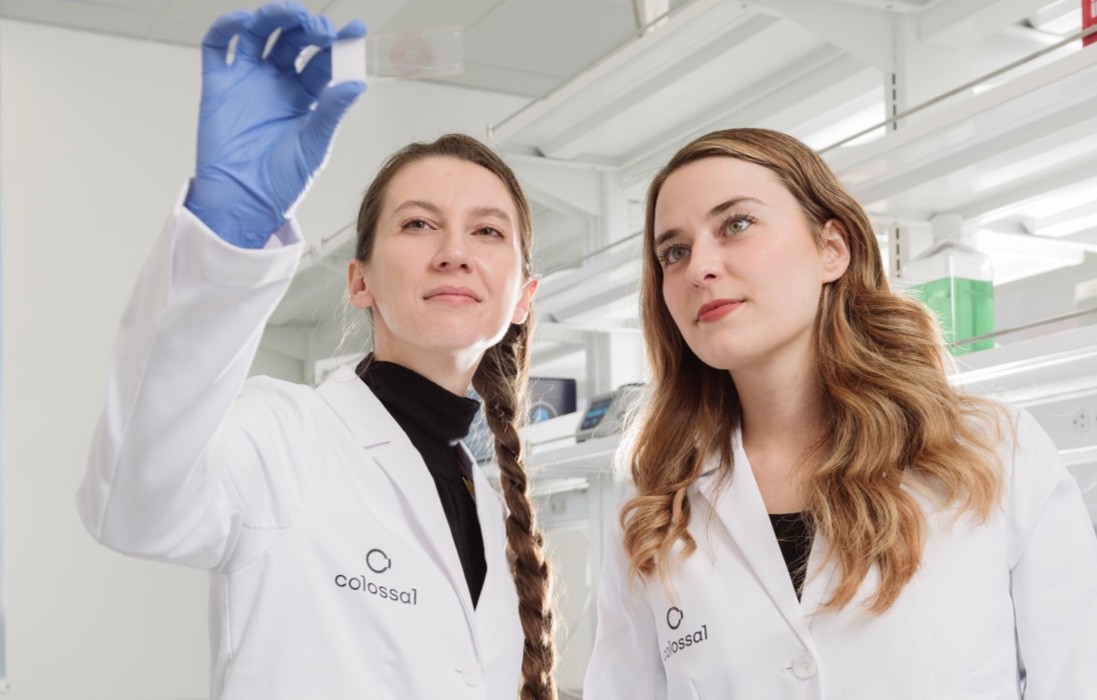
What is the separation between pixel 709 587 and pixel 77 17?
328 cm

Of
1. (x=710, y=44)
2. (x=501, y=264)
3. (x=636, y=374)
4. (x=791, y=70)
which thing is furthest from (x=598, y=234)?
(x=501, y=264)

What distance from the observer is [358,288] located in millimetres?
1540

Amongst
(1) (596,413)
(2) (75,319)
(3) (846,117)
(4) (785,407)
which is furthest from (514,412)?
(2) (75,319)

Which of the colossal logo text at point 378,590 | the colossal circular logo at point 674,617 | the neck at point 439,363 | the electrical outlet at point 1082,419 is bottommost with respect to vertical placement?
the colossal circular logo at point 674,617

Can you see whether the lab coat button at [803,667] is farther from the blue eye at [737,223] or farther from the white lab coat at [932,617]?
the blue eye at [737,223]

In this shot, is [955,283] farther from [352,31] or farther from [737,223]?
[352,31]

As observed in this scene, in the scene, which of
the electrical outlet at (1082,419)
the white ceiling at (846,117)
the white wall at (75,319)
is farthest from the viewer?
the white wall at (75,319)

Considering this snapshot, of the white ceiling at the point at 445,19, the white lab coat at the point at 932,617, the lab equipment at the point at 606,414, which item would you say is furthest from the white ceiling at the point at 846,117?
the white ceiling at the point at 445,19

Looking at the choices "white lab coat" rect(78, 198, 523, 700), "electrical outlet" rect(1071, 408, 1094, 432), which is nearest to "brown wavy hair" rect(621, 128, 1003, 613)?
"white lab coat" rect(78, 198, 523, 700)

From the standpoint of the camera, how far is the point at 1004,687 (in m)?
1.25

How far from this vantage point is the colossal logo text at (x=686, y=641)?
1346 mm

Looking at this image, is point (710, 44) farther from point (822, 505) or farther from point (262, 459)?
point (262, 459)

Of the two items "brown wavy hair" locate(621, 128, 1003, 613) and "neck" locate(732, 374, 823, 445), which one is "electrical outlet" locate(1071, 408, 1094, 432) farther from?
"neck" locate(732, 374, 823, 445)

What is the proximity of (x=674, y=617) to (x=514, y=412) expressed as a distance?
0.43 m
